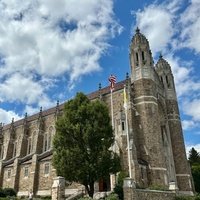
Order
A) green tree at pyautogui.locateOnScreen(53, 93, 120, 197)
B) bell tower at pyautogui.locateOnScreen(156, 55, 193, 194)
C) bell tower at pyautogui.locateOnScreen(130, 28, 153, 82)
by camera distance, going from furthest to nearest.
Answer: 1. bell tower at pyautogui.locateOnScreen(130, 28, 153, 82)
2. bell tower at pyautogui.locateOnScreen(156, 55, 193, 194)
3. green tree at pyautogui.locateOnScreen(53, 93, 120, 197)

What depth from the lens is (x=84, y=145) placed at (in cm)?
2667

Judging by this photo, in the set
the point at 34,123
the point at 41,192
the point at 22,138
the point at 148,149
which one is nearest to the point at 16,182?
the point at 41,192

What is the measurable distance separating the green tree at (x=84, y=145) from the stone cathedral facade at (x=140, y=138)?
25.8 ft

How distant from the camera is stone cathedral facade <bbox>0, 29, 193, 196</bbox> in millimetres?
36906

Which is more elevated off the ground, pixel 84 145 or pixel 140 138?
pixel 140 138

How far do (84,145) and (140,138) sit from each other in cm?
1448

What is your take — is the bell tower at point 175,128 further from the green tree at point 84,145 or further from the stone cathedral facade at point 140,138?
the green tree at point 84,145

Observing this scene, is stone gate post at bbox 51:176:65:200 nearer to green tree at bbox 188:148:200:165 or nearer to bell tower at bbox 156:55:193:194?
bell tower at bbox 156:55:193:194

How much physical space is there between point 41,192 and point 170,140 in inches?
874

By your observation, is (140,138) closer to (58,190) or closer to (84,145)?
(84,145)

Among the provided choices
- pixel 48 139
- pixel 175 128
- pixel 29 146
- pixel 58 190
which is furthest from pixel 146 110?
pixel 29 146

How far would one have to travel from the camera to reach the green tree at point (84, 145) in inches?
1000

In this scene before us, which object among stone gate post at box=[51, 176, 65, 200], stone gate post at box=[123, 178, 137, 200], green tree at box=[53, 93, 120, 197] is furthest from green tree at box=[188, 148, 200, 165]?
stone gate post at box=[51, 176, 65, 200]

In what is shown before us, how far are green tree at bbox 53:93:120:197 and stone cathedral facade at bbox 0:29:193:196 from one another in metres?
7.85
